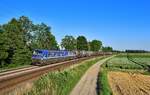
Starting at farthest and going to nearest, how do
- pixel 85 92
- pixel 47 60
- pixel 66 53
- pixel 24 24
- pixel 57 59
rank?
pixel 24 24 < pixel 66 53 < pixel 57 59 < pixel 47 60 < pixel 85 92

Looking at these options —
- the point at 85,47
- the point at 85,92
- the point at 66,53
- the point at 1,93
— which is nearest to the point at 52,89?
the point at 1,93

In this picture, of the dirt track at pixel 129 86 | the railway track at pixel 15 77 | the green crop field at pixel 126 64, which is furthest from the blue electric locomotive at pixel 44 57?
the dirt track at pixel 129 86

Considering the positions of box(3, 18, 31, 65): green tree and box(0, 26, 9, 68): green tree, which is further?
box(3, 18, 31, 65): green tree

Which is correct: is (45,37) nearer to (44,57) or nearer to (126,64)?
(126,64)

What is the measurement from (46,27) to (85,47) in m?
91.6

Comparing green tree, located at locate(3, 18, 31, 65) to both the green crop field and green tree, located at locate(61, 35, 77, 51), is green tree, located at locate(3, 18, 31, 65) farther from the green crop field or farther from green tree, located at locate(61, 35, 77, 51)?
green tree, located at locate(61, 35, 77, 51)

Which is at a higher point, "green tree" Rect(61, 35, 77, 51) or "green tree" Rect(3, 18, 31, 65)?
"green tree" Rect(61, 35, 77, 51)

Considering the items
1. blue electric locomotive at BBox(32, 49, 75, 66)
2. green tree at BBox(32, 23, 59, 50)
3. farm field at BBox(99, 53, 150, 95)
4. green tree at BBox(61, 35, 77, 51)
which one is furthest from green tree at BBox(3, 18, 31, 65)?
green tree at BBox(61, 35, 77, 51)

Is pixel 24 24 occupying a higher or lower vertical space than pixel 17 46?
higher

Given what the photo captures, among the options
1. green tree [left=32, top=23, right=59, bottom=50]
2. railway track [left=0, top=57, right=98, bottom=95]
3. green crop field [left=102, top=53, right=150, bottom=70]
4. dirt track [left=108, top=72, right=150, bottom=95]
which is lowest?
dirt track [left=108, top=72, right=150, bottom=95]

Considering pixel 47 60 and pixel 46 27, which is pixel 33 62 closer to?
pixel 47 60

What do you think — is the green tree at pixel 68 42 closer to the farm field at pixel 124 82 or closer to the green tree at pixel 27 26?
the green tree at pixel 27 26

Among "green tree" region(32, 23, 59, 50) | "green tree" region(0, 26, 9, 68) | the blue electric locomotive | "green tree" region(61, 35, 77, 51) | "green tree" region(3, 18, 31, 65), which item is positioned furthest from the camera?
"green tree" region(61, 35, 77, 51)

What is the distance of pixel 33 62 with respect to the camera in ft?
173
